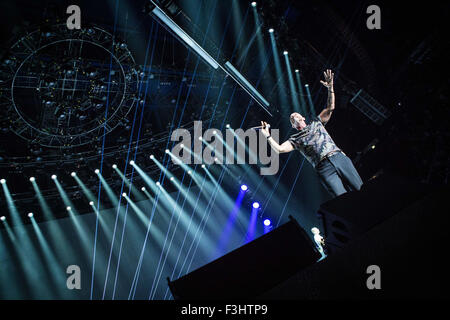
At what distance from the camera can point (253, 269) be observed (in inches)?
54.0

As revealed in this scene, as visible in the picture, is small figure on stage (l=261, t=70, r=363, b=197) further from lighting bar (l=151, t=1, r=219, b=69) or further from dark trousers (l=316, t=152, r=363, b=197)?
lighting bar (l=151, t=1, r=219, b=69)

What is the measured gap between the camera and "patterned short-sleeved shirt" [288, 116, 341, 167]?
2.70 m

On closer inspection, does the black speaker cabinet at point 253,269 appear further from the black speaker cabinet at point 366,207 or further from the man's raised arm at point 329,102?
the man's raised arm at point 329,102

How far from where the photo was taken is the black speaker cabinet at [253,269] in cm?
128

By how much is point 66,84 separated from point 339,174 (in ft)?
13.6

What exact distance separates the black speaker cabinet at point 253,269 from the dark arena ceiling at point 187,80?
3034 mm

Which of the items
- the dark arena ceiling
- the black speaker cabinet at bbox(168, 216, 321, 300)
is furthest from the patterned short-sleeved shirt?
the dark arena ceiling

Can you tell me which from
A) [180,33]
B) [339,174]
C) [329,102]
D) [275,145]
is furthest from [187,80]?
[339,174]

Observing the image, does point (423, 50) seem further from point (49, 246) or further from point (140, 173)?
point (49, 246)

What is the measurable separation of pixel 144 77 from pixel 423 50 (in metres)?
4.88

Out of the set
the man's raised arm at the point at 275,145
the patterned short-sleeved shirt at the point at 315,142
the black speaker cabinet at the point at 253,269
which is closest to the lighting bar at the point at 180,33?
the man's raised arm at the point at 275,145

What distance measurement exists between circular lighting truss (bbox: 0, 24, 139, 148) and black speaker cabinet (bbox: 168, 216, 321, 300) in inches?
146

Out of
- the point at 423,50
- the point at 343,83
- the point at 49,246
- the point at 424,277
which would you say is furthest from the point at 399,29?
the point at 49,246

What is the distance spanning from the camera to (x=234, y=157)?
Answer: 22.4ft
